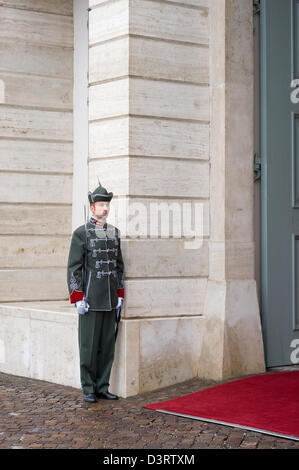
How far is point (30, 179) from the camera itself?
10008 millimetres

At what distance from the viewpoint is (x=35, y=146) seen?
10.1 m

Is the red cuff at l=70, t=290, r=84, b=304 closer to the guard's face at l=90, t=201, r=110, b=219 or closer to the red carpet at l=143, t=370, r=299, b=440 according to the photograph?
the guard's face at l=90, t=201, r=110, b=219

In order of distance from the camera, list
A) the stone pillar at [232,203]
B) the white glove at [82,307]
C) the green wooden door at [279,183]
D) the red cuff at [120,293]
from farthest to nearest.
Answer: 1. the green wooden door at [279,183]
2. the stone pillar at [232,203]
3. the red cuff at [120,293]
4. the white glove at [82,307]

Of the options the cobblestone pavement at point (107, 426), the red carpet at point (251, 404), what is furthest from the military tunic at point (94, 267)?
the red carpet at point (251, 404)

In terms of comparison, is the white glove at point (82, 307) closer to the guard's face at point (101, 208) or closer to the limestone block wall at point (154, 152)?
the limestone block wall at point (154, 152)

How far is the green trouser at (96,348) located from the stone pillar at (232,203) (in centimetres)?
109

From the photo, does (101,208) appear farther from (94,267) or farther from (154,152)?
(154,152)

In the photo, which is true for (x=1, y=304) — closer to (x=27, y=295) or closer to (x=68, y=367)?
(x=27, y=295)

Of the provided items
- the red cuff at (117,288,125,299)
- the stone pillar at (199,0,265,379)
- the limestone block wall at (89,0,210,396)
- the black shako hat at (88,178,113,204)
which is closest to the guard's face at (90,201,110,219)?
the black shako hat at (88,178,113,204)

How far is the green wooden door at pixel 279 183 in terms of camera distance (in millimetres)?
8797

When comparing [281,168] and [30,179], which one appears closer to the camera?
[281,168]

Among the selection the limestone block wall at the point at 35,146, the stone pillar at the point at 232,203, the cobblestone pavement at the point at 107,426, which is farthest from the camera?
the limestone block wall at the point at 35,146

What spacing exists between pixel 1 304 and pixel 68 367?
5.00ft

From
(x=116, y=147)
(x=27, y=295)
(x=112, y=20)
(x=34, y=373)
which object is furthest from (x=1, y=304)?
(x=112, y=20)
